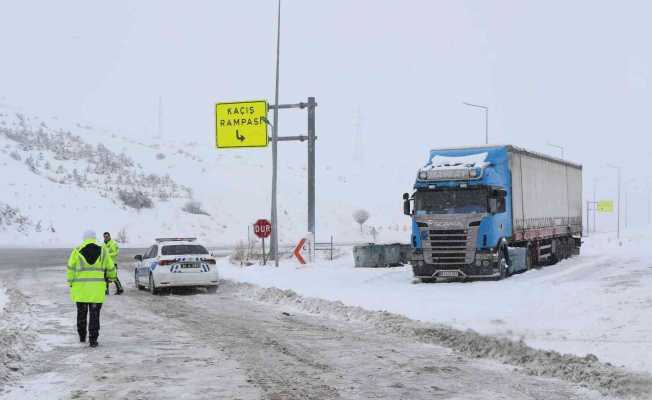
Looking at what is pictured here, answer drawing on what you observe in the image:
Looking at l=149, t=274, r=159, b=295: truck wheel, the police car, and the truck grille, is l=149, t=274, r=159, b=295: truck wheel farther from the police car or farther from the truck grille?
the truck grille

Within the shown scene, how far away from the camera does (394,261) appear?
3008cm

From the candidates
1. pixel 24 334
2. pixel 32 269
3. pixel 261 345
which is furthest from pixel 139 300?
pixel 32 269

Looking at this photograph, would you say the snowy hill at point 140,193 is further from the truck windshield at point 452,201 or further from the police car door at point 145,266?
the truck windshield at point 452,201

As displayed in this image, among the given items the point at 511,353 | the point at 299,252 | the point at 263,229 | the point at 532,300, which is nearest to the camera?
the point at 511,353

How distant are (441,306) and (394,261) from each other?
13.1 meters

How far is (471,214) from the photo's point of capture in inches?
859

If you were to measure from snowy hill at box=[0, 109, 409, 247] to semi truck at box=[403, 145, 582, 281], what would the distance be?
34.4 m

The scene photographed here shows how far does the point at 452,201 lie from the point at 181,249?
7.53 metres

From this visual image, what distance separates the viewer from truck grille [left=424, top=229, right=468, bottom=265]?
2192 cm

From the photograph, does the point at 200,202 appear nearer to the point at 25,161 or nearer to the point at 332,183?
the point at 25,161

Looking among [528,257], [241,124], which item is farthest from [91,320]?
[241,124]

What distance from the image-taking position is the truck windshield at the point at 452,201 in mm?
21969

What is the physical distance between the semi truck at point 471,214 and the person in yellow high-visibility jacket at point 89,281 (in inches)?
432

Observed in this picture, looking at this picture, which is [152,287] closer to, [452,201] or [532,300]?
[452,201]
